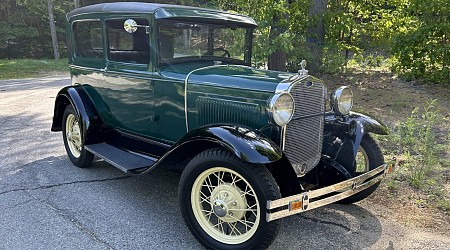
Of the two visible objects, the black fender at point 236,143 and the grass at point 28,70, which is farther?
the grass at point 28,70

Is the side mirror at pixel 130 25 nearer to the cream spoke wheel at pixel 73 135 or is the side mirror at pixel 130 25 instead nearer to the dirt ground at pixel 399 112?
the cream spoke wheel at pixel 73 135

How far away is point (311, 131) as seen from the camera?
320 centimetres

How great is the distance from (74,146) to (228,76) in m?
2.45

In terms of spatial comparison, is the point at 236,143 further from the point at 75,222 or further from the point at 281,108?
the point at 75,222

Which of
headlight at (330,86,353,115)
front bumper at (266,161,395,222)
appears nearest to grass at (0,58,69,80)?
headlight at (330,86,353,115)

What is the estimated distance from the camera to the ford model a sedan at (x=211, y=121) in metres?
2.62

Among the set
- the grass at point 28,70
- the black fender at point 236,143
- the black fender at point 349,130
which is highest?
the black fender at point 236,143

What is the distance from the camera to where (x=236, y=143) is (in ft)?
8.32

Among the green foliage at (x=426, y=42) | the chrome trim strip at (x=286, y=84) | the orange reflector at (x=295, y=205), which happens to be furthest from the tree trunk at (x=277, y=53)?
the orange reflector at (x=295, y=205)

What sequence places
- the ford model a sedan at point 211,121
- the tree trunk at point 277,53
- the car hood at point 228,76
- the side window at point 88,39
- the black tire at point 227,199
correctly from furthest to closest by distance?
the tree trunk at point 277,53, the side window at point 88,39, the car hood at point 228,76, the ford model a sedan at point 211,121, the black tire at point 227,199

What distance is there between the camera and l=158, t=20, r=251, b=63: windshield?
3.51m

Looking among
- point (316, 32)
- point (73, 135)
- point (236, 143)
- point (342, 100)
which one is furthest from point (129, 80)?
point (316, 32)

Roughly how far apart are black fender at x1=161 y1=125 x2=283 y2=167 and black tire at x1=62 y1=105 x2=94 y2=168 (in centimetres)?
169

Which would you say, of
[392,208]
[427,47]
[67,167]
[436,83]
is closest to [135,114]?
[67,167]
